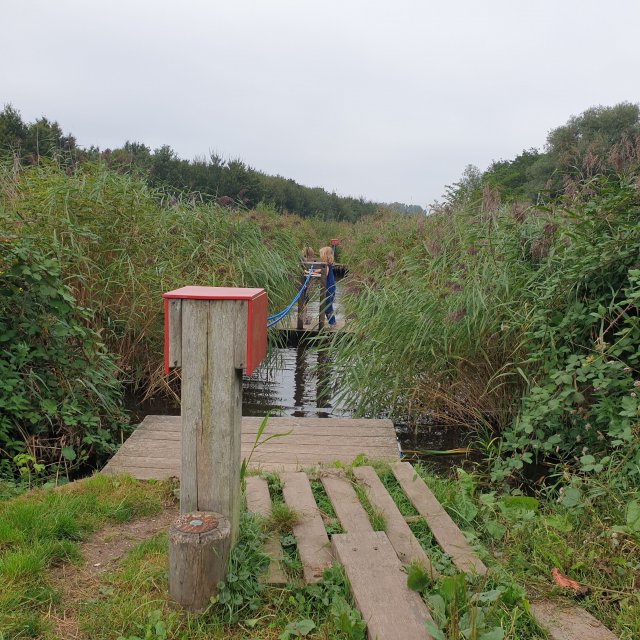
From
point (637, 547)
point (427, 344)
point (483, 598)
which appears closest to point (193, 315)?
point (483, 598)

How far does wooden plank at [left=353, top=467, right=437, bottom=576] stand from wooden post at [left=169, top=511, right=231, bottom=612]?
0.83m

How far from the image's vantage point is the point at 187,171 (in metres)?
25.8

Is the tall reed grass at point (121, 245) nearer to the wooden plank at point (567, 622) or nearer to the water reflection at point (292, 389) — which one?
the water reflection at point (292, 389)

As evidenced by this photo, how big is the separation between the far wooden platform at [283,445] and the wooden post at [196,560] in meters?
1.44

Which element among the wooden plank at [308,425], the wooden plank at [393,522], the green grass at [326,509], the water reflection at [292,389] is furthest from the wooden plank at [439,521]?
the water reflection at [292,389]

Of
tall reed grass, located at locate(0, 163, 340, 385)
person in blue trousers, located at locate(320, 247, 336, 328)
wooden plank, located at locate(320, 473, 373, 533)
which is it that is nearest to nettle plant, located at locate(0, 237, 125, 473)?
tall reed grass, located at locate(0, 163, 340, 385)

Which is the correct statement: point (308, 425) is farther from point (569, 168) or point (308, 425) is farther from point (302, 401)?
point (569, 168)

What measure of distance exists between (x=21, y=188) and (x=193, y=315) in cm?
452

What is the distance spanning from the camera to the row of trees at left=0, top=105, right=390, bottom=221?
704 centimetres

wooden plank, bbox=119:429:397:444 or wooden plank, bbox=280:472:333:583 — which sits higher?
wooden plank, bbox=280:472:333:583

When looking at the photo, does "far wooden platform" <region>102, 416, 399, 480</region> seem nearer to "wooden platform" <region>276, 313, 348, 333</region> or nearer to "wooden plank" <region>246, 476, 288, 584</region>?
"wooden plank" <region>246, 476, 288, 584</region>

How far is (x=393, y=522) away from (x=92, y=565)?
1.37 m

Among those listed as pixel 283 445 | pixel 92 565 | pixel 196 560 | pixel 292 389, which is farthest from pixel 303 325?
pixel 196 560

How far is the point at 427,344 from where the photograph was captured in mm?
5102
